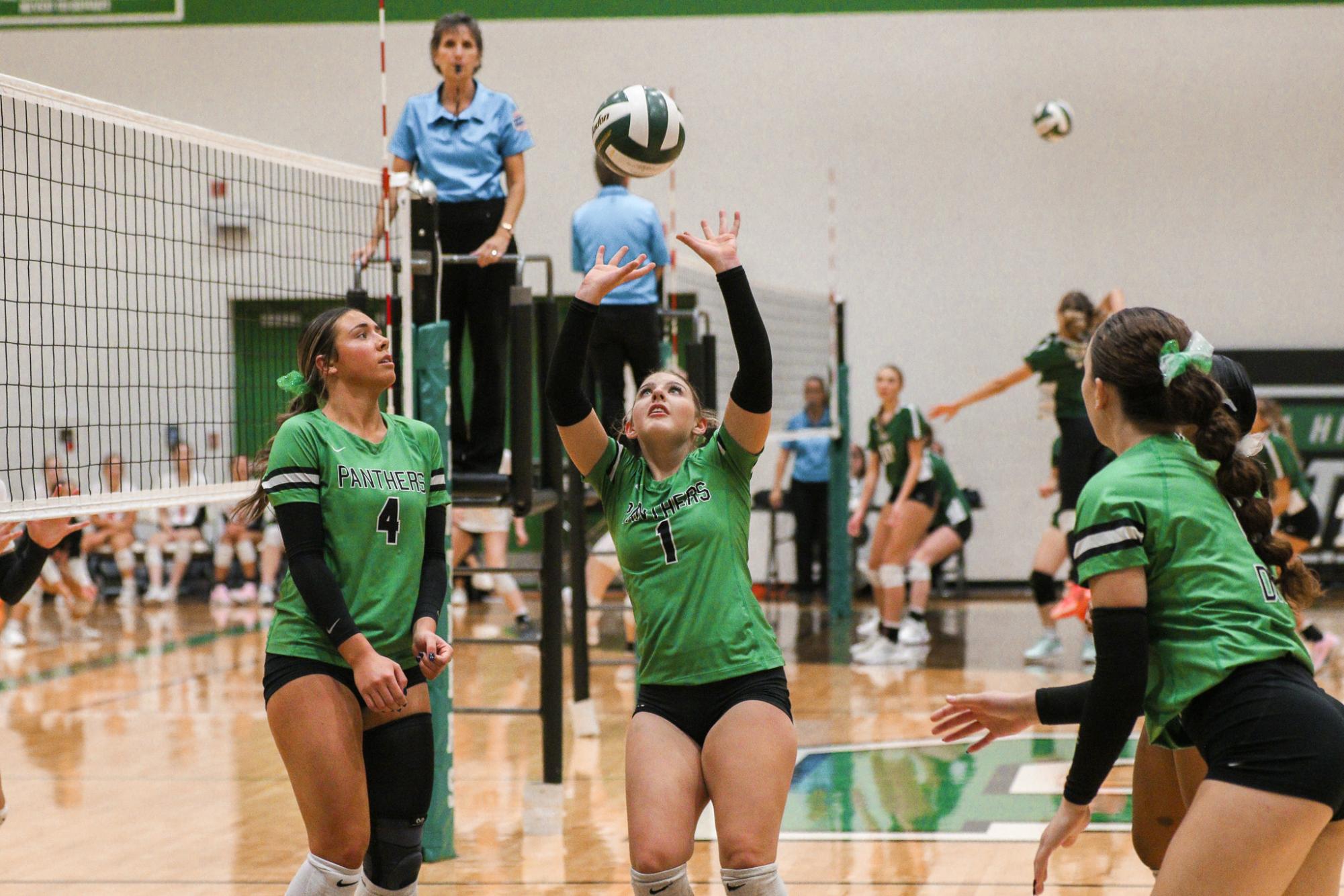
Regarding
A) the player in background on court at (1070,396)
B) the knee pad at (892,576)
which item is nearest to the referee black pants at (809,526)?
the knee pad at (892,576)

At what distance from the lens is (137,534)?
12.1 m

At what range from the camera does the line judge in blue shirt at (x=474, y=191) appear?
493cm

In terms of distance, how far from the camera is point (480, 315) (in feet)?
16.5

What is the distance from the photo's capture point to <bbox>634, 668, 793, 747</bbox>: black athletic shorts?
2.86 m

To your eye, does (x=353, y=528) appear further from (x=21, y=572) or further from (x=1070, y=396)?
(x=1070, y=396)

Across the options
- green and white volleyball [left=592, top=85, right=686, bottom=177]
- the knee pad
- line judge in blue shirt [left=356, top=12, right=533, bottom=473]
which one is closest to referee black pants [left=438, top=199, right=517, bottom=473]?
line judge in blue shirt [left=356, top=12, right=533, bottom=473]

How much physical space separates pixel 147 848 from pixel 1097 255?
31.5 ft

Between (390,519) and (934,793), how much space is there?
2.97 metres

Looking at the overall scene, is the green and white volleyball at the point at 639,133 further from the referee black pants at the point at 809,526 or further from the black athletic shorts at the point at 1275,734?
the referee black pants at the point at 809,526

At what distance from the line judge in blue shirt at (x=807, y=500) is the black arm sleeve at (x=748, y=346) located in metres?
8.27

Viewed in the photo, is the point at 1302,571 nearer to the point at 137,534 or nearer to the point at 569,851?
the point at 569,851

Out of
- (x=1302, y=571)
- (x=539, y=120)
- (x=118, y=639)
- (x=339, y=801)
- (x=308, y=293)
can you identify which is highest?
(x=539, y=120)

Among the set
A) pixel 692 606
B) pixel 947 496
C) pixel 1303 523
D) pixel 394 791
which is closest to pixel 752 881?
pixel 692 606

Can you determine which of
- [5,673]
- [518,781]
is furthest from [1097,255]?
[5,673]
